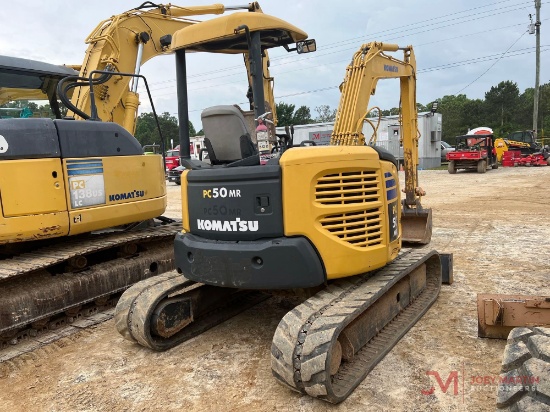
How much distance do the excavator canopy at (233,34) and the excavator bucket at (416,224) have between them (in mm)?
4040

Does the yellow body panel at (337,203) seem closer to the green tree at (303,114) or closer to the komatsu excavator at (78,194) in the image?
the komatsu excavator at (78,194)

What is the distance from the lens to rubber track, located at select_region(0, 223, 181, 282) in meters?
4.26

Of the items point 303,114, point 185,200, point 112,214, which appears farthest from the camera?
point 303,114

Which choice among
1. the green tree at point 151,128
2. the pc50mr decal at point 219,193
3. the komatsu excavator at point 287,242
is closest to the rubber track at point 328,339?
the komatsu excavator at point 287,242

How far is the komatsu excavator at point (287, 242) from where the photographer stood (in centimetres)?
328

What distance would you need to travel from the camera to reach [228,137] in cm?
381

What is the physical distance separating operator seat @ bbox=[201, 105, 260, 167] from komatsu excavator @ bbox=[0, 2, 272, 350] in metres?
1.64

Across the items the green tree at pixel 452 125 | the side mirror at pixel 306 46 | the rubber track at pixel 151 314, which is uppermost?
the green tree at pixel 452 125

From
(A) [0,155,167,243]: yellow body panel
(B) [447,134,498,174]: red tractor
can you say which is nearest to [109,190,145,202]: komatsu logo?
(A) [0,155,167,243]: yellow body panel

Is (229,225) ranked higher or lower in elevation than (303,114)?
lower

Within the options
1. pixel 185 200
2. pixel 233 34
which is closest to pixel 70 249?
pixel 185 200

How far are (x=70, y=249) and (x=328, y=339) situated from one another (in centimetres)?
311

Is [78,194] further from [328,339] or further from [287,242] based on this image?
[328,339]

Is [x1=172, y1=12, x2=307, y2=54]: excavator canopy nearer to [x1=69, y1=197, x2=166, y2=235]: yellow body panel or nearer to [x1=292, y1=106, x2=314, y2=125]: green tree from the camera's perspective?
[x1=69, y1=197, x2=166, y2=235]: yellow body panel
